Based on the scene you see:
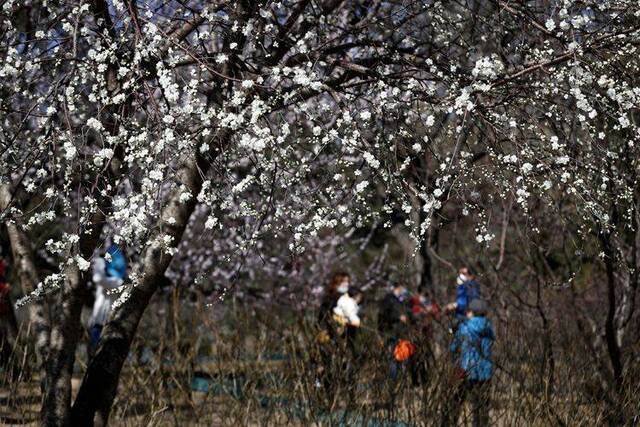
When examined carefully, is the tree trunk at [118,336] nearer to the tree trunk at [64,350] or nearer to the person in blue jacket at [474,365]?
the tree trunk at [64,350]

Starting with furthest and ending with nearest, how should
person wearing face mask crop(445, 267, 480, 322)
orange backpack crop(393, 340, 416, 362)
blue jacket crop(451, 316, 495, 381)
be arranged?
person wearing face mask crop(445, 267, 480, 322)
orange backpack crop(393, 340, 416, 362)
blue jacket crop(451, 316, 495, 381)

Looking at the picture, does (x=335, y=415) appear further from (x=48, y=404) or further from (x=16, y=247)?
(x=16, y=247)

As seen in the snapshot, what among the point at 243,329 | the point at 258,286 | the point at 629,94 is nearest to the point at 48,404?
the point at 243,329

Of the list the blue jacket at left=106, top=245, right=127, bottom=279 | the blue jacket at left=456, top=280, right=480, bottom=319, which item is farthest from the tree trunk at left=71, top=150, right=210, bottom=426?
the blue jacket at left=106, top=245, right=127, bottom=279

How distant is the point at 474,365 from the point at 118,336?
7.45 feet

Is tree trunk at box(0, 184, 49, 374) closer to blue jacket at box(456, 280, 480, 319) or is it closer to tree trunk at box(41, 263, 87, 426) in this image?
tree trunk at box(41, 263, 87, 426)

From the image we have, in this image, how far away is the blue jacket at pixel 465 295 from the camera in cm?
725

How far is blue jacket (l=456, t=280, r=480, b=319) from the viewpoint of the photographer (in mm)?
7250

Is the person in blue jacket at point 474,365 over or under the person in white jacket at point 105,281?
under

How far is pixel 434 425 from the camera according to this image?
4980 mm

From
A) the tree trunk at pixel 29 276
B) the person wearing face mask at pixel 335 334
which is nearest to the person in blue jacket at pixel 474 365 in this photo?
the person wearing face mask at pixel 335 334

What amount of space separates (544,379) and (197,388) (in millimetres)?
3058

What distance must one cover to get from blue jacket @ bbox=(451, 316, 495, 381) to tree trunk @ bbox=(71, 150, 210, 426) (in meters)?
2.15

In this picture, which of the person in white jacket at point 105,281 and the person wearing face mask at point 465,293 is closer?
the person wearing face mask at point 465,293
